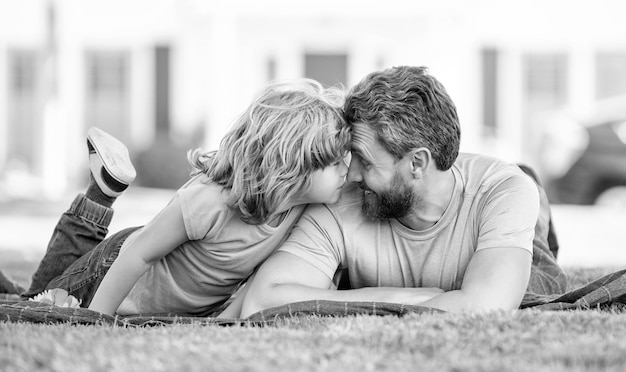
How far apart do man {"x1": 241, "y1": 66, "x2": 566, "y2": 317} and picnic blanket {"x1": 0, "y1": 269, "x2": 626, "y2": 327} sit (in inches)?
4.8

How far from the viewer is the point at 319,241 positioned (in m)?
3.80

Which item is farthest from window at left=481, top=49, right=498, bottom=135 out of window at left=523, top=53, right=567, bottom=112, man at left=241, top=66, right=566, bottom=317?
man at left=241, top=66, right=566, bottom=317

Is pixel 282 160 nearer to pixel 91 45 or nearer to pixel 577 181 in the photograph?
pixel 577 181

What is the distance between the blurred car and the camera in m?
12.8

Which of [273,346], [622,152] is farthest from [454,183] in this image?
[622,152]

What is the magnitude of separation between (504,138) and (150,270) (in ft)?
43.8

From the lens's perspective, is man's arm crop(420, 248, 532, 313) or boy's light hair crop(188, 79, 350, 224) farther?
boy's light hair crop(188, 79, 350, 224)

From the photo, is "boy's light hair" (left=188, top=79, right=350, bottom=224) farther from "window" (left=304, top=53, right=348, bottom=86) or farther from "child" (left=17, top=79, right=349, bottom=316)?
"window" (left=304, top=53, right=348, bottom=86)

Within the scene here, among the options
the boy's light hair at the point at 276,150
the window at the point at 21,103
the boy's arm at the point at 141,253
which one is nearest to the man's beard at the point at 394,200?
the boy's light hair at the point at 276,150

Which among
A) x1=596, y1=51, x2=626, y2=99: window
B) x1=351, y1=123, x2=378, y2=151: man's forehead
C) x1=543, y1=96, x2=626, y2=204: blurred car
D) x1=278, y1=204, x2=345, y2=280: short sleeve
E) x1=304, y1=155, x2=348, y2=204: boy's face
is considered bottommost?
x1=543, y1=96, x2=626, y2=204: blurred car

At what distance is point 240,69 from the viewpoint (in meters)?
15.9

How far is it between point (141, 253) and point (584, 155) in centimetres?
1028

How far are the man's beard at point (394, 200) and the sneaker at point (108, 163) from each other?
1.40m

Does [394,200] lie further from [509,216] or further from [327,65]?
[327,65]
